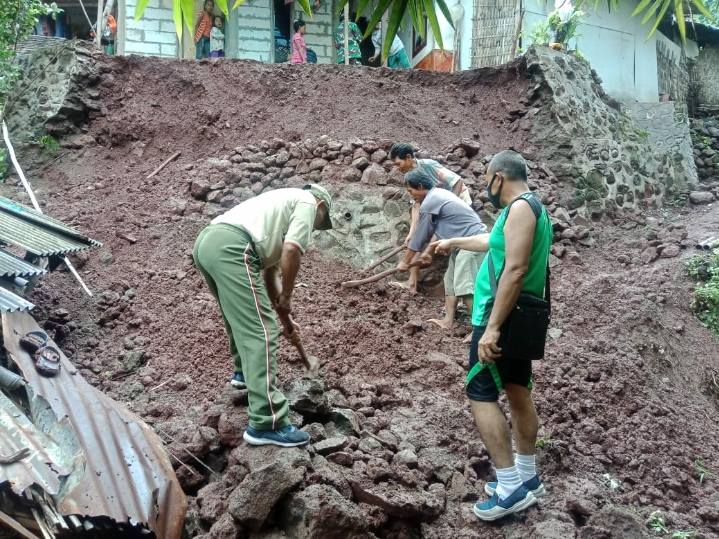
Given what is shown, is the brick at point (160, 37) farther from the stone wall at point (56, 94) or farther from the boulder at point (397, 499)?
the boulder at point (397, 499)

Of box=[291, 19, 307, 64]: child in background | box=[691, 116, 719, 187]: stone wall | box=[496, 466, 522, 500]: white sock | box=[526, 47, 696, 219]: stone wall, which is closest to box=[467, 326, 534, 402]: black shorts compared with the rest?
box=[496, 466, 522, 500]: white sock

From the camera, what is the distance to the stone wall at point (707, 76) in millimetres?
14078

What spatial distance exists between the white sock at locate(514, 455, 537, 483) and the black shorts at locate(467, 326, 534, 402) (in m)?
0.38

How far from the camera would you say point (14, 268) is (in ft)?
14.4

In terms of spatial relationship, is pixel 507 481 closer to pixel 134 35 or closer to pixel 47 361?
pixel 47 361

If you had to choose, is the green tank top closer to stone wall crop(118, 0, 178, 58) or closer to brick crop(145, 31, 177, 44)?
stone wall crop(118, 0, 178, 58)

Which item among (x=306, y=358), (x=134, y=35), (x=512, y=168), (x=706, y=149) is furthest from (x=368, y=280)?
(x=706, y=149)

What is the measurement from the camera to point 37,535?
272cm

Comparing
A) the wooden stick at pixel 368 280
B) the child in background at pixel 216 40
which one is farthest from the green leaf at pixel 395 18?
the child in background at pixel 216 40

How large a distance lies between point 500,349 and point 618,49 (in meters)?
10.7

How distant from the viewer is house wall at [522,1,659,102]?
1148cm

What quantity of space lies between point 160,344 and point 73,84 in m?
5.37

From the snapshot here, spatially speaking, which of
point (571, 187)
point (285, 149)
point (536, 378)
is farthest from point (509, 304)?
point (571, 187)

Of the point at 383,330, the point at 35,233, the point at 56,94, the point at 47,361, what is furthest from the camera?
the point at 56,94
